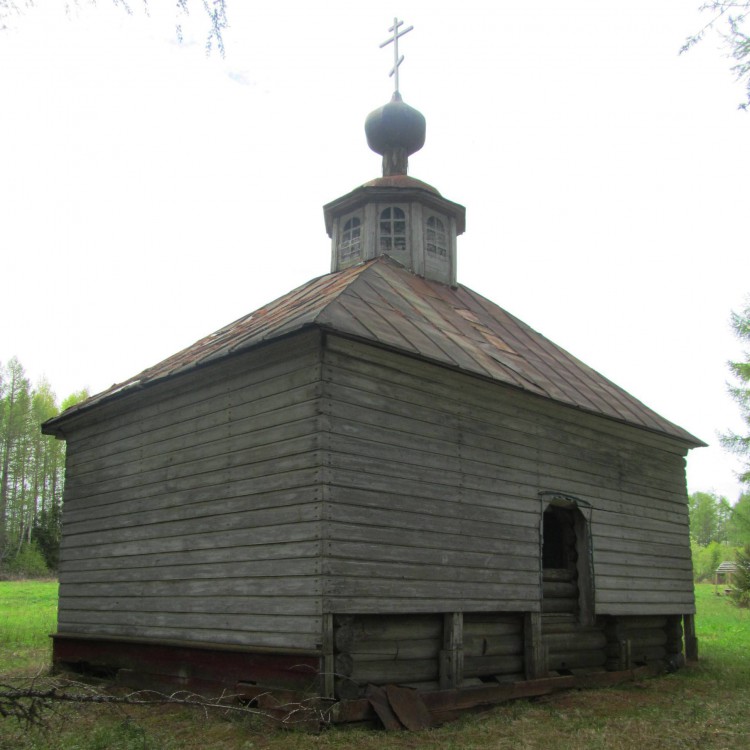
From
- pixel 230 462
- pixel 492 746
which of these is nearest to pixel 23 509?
pixel 230 462

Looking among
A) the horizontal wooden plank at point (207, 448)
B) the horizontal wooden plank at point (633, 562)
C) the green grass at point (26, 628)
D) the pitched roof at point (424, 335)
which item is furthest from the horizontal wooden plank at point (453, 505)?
the green grass at point (26, 628)

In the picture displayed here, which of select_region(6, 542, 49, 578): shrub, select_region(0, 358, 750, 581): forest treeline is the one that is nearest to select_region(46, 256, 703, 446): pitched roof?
select_region(0, 358, 750, 581): forest treeline

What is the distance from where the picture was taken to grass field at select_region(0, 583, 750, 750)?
7477mm

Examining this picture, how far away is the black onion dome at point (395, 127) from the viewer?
1641cm

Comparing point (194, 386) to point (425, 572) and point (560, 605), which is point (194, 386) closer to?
point (425, 572)

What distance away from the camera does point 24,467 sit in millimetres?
43438

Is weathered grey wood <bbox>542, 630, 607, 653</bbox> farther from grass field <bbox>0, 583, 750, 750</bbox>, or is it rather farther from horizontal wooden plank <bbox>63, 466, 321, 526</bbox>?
horizontal wooden plank <bbox>63, 466, 321, 526</bbox>

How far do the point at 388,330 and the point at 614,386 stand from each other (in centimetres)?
713

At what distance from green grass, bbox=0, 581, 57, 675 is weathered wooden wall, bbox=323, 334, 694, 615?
3.56 meters

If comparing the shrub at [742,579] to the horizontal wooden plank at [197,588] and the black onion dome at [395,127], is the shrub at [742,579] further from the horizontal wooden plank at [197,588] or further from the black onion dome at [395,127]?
the horizontal wooden plank at [197,588]

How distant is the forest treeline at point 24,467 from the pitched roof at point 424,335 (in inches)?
1272

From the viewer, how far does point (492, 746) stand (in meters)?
7.92

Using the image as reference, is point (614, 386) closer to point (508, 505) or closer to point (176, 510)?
point (508, 505)

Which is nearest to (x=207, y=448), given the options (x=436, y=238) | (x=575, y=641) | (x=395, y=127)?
(x=575, y=641)
